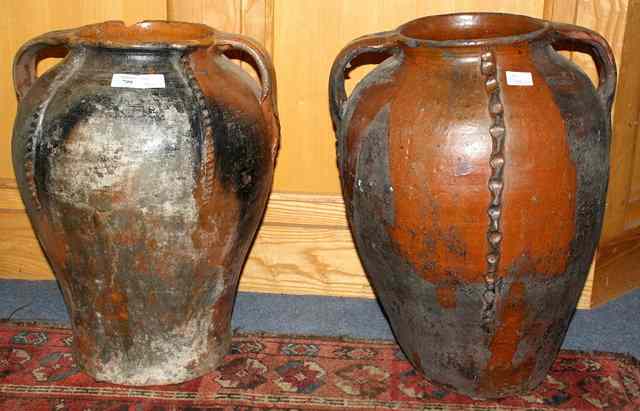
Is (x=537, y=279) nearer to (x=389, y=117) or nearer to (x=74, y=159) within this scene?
(x=389, y=117)

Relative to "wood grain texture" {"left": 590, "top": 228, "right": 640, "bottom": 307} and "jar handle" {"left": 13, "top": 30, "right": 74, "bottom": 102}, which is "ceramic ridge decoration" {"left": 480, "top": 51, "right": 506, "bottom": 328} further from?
"jar handle" {"left": 13, "top": 30, "right": 74, "bottom": 102}

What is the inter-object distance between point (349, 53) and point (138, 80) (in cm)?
57

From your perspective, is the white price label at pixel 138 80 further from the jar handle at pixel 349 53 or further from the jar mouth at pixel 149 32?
the jar handle at pixel 349 53

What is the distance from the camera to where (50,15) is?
287 cm

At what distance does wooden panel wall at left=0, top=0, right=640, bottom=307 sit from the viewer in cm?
273

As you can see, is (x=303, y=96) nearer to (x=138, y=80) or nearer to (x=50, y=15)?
(x=138, y=80)

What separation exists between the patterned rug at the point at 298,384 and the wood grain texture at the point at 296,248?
1.30 feet

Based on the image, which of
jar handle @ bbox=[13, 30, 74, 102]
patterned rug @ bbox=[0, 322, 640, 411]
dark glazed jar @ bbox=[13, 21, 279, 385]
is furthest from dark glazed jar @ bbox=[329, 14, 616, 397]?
jar handle @ bbox=[13, 30, 74, 102]

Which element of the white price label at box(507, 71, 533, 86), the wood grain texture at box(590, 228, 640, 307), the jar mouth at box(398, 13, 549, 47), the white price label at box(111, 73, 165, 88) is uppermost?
the jar mouth at box(398, 13, 549, 47)

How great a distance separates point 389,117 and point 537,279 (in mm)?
544

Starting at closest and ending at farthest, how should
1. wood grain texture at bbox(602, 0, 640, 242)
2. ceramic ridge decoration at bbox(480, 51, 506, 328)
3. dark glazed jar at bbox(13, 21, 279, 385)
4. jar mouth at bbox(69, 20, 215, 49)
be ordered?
ceramic ridge decoration at bbox(480, 51, 506, 328) < dark glazed jar at bbox(13, 21, 279, 385) < jar mouth at bbox(69, 20, 215, 49) < wood grain texture at bbox(602, 0, 640, 242)

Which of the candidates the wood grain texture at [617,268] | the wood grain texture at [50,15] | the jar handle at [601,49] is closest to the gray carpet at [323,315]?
the wood grain texture at [617,268]

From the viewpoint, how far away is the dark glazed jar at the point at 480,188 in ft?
6.77

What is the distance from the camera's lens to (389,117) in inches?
85.0
